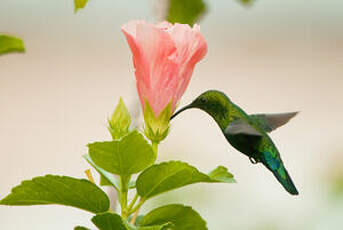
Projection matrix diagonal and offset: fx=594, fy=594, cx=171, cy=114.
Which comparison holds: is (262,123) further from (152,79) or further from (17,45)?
(17,45)

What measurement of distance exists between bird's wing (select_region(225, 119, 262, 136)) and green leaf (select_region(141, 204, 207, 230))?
0.07 metres

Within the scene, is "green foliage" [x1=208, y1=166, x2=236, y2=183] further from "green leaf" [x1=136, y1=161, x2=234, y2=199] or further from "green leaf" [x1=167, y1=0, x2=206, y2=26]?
"green leaf" [x1=167, y1=0, x2=206, y2=26]

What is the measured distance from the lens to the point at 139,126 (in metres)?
0.50

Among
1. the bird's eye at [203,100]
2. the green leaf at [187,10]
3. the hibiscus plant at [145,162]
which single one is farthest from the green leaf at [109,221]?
the green leaf at [187,10]

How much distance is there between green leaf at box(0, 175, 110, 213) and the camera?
39 centimetres

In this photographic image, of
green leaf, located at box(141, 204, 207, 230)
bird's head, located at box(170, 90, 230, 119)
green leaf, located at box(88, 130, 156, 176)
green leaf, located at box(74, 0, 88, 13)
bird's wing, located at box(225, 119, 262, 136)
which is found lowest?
green leaf, located at box(141, 204, 207, 230)

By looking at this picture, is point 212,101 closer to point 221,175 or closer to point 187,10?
point 221,175

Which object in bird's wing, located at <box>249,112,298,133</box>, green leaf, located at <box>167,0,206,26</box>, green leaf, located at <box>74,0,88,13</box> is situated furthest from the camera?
green leaf, located at <box>167,0,206,26</box>

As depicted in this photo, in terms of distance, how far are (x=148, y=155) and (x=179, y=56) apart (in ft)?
0.27

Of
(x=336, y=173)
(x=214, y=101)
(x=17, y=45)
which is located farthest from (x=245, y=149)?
(x=336, y=173)

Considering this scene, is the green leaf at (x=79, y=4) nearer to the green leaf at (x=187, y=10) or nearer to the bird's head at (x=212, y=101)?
the bird's head at (x=212, y=101)

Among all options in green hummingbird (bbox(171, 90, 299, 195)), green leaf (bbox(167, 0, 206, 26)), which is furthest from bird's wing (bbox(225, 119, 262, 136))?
green leaf (bbox(167, 0, 206, 26))

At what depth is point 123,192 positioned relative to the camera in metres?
0.44

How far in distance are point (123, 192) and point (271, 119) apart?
15cm
